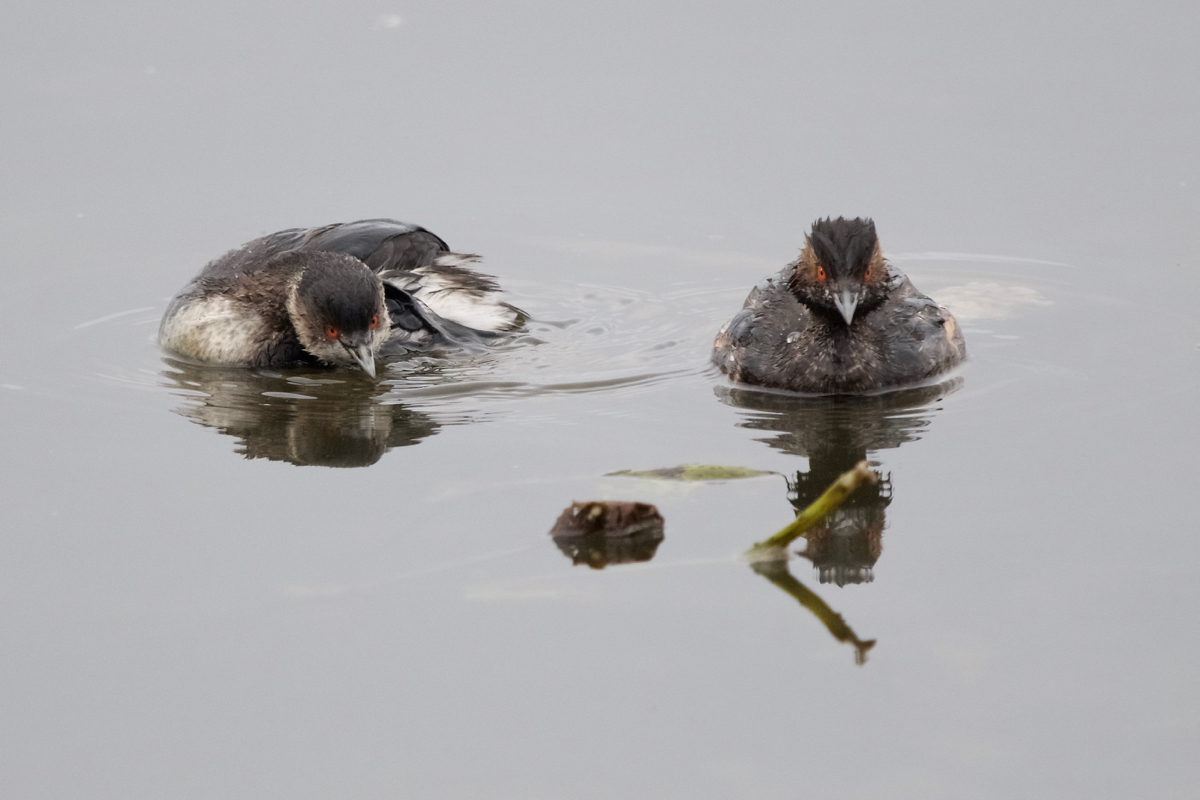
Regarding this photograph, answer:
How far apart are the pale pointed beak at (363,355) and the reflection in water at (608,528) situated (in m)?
3.10

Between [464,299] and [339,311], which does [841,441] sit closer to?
[339,311]

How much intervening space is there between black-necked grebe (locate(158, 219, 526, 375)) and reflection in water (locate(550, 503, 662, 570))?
3.15 metres

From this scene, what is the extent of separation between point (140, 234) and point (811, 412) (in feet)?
18.5

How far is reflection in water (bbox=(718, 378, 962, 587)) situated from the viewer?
7.16 meters

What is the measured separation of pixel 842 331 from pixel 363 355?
2.84 meters

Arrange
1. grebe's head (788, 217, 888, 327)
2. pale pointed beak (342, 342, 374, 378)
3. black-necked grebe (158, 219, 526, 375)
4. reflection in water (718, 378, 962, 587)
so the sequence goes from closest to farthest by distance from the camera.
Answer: reflection in water (718, 378, 962, 587)
grebe's head (788, 217, 888, 327)
pale pointed beak (342, 342, 374, 378)
black-necked grebe (158, 219, 526, 375)

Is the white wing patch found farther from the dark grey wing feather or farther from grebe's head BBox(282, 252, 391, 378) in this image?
grebe's head BBox(282, 252, 391, 378)

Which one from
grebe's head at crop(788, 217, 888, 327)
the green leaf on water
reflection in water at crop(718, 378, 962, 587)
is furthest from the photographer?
grebe's head at crop(788, 217, 888, 327)

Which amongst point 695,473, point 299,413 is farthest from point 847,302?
point 299,413

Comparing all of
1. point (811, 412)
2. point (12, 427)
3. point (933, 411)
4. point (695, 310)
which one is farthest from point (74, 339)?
point (933, 411)

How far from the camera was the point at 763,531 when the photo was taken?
7328 mm

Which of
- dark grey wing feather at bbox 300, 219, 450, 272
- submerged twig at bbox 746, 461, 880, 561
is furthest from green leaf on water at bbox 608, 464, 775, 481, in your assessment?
dark grey wing feather at bbox 300, 219, 450, 272

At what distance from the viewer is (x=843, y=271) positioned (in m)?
9.43

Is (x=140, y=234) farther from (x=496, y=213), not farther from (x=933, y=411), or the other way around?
(x=933, y=411)
